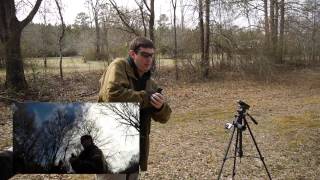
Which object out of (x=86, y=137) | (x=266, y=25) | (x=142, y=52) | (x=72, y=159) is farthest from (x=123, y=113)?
(x=266, y=25)

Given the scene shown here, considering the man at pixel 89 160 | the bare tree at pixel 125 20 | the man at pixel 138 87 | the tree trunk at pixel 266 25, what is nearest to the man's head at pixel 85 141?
the man at pixel 89 160

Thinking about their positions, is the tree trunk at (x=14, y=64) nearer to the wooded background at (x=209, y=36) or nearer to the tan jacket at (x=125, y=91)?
the wooded background at (x=209, y=36)

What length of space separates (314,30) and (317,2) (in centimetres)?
162

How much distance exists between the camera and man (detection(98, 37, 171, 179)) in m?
2.45

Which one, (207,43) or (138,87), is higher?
(207,43)

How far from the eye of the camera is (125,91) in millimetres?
2436

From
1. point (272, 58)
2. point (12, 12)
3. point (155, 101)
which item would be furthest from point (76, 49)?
point (155, 101)

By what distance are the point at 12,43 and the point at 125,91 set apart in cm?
1205

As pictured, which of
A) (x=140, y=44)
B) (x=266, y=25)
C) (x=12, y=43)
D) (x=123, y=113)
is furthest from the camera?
(x=266, y=25)

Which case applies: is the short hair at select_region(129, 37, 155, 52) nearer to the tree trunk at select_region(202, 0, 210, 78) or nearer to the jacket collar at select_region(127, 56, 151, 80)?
the jacket collar at select_region(127, 56, 151, 80)

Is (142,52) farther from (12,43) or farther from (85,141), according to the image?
(12,43)

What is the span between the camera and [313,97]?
14.5 metres

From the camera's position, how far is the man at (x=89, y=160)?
2080 mm

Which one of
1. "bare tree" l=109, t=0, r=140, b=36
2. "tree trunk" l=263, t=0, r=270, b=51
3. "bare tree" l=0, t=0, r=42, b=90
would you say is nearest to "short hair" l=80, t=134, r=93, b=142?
"bare tree" l=0, t=0, r=42, b=90
